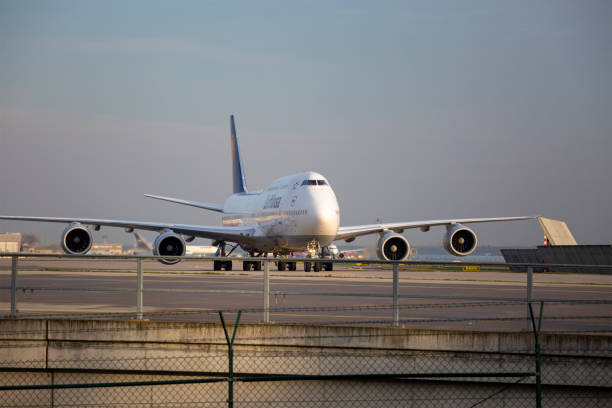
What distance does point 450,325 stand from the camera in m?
11.0

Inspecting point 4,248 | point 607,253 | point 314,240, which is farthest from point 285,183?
point 4,248

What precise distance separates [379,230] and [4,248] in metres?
25.4

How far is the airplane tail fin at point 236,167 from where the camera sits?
52875 millimetres

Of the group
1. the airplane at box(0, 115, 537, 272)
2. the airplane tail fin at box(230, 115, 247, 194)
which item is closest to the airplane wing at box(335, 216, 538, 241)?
the airplane at box(0, 115, 537, 272)

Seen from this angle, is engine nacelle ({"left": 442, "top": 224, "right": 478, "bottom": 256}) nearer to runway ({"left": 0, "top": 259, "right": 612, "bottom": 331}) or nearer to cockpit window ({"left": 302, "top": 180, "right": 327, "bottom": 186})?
cockpit window ({"left": 302, "top": 180, "right": 327, "bottom": 186})

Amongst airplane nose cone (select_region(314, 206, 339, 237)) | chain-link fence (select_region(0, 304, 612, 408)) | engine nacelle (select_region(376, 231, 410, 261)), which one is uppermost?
airplane nose cone (select_region(314, 206, 339, 237))

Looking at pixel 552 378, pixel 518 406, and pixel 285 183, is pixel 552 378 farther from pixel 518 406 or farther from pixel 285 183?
pixel 285 183

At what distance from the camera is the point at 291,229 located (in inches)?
1318

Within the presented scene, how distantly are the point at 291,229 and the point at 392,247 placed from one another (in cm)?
479

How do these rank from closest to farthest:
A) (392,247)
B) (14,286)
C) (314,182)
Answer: (14,286), (314,182), (392,247)

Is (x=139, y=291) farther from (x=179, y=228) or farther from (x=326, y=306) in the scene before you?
(x=179, y=228)

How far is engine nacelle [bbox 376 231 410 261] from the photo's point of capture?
33719 mm

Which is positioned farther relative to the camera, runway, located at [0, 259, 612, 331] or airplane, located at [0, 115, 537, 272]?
airplane, located at [0, 115, 537, 272]

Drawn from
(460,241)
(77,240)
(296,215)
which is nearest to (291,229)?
(296,215)
